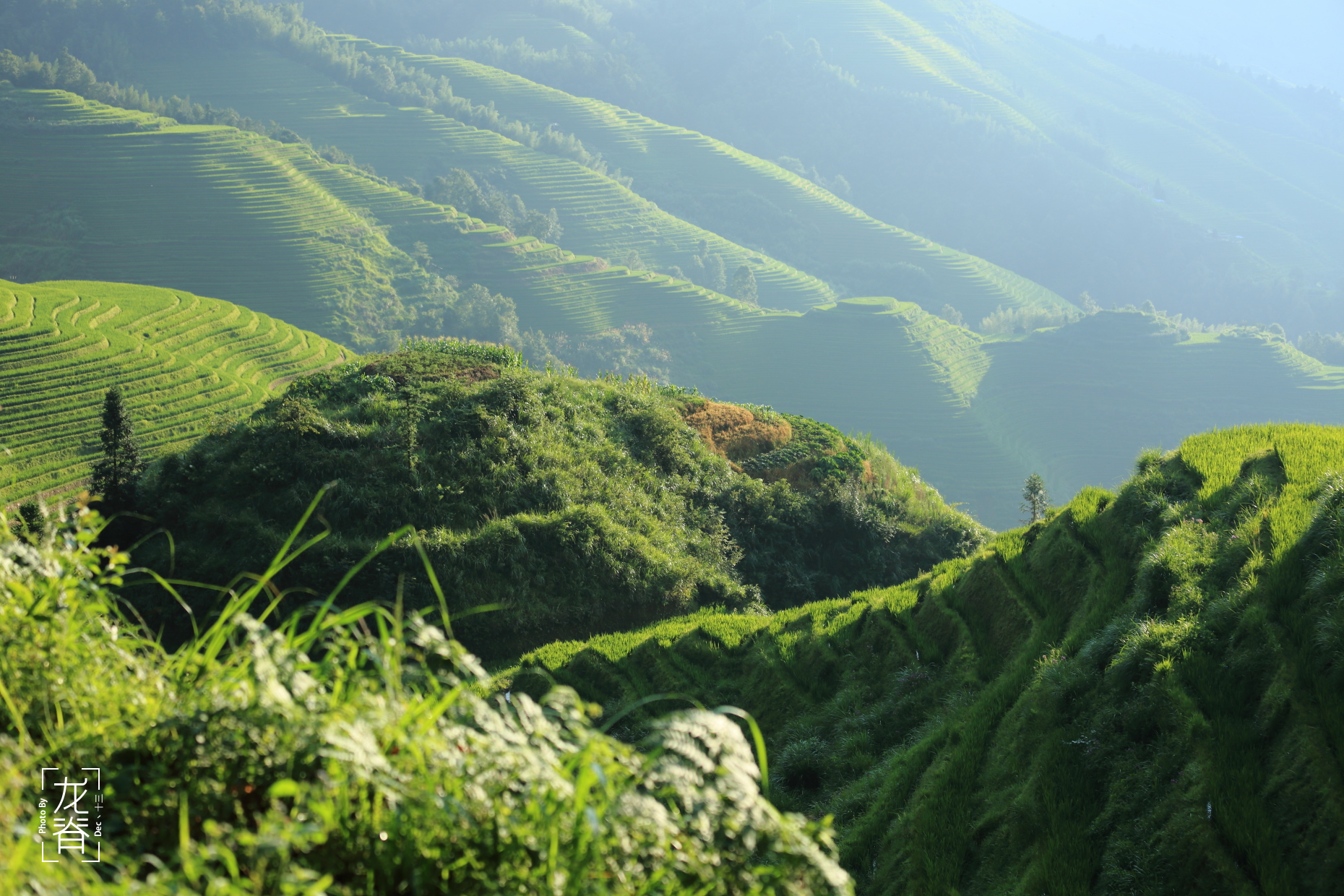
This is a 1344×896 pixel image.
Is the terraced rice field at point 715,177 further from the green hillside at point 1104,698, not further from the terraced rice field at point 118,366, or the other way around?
the green hillside at point 1104,698

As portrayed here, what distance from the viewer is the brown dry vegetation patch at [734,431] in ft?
61.5

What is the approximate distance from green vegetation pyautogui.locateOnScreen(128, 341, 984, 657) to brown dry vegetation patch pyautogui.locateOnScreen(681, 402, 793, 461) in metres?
0.06

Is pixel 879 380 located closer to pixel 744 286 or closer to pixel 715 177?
pixel 744 286

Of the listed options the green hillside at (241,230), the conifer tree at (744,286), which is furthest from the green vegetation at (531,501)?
the conifer tree at (744,286)

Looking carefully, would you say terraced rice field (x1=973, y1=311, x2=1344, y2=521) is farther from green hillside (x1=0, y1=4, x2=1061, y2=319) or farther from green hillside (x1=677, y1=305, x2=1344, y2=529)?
green hillside (x1=0, y1=4, x2=1061, y2=319)

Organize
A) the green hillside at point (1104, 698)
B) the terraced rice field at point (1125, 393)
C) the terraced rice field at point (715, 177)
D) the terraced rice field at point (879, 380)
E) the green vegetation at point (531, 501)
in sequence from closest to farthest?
the green hillside at point (1104, 698)
the green vegetation at point (531, 501)
the terraced rice field at point (879, 380)
the terraced rice field at point (1125, 393)
the terraced rice field at point (715, 177)

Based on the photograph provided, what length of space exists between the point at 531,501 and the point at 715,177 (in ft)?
488

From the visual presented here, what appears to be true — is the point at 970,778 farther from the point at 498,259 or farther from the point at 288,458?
the point at 498,259

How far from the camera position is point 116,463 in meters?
12.6

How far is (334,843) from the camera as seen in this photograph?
68.6 inches

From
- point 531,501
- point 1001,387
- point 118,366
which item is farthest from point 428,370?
point 1001,387

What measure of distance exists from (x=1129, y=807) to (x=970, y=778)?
1132 mm

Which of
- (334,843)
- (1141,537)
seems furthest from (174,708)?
(1141,537)

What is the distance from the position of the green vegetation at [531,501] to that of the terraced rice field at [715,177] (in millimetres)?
126984
